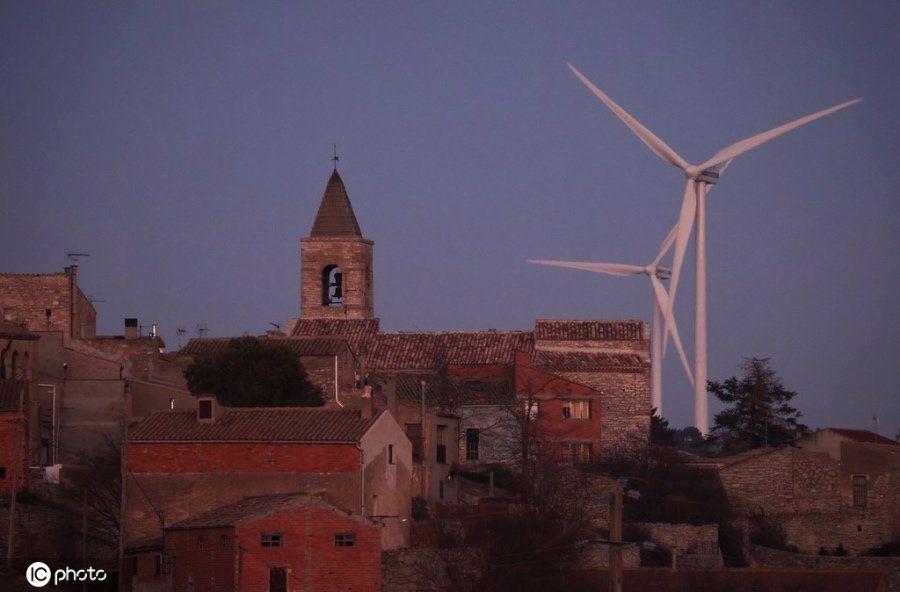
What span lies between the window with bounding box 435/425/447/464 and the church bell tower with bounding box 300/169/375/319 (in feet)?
69.8

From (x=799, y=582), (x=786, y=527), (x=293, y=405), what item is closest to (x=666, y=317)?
(x=786, y=527)

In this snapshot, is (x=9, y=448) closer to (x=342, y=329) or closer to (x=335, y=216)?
(x=342, y=329)

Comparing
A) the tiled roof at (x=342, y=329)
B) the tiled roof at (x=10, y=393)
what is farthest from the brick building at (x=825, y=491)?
the tiled roof at (x=10, y=393)

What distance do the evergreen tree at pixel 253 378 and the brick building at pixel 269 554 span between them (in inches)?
455

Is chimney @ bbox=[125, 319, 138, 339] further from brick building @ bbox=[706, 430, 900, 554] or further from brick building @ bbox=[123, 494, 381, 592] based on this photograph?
brick building @ bbox=[123, 494, 381, 592]

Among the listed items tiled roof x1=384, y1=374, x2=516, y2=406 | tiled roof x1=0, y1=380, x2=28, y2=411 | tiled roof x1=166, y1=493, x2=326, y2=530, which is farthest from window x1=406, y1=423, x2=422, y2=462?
tiled roof x1=0, y1=380, x2=28, y2=411

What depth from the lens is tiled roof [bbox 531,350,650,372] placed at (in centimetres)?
7100

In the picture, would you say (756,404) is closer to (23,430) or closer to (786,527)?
(786,527)

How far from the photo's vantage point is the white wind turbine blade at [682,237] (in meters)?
73.9

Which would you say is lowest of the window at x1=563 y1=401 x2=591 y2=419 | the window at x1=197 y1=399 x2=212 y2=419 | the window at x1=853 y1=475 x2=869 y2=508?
the window at x1=853 y1=475 x2=869 y2=508

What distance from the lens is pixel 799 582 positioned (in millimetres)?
51438

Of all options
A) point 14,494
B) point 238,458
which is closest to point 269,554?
point 238,458

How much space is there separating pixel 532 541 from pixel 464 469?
1080cm

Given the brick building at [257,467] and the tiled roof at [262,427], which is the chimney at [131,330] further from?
the brick building at [257,467]
